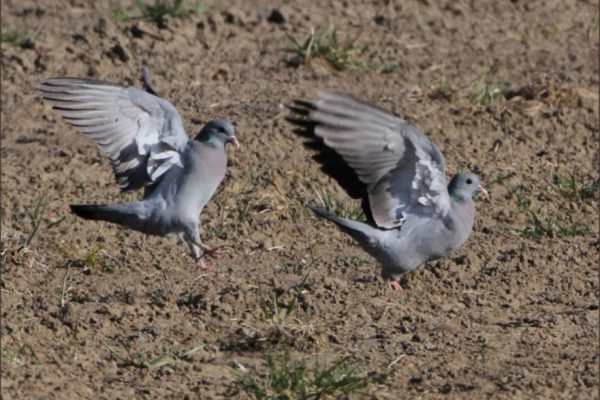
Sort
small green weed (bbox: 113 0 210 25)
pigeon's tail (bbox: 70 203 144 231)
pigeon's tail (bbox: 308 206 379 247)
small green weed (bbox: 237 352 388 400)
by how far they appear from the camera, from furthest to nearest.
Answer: small green weed (bbox: 113 0 210 25) < pigeon's tail (bbox: 70 203 144 231) < pigeon's tail (bbox: 308 206 379 247) < small green weed (bbox: 237 352 388 400)

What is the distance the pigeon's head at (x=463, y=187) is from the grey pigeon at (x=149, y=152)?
48.7 inches

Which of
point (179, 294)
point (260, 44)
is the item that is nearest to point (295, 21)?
point (260, 44)

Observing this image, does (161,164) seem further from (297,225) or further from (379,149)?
(379,149)

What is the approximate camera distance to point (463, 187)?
27.1 feet

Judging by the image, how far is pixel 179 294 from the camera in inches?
310

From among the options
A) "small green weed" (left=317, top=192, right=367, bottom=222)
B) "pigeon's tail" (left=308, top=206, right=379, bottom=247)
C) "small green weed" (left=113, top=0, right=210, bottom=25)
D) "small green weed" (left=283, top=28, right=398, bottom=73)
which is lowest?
"small green weed" (left=113, top=0, right=210, bottom=25)

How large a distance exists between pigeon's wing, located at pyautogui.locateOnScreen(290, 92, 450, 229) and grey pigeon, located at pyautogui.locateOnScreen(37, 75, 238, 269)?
0.74 meters

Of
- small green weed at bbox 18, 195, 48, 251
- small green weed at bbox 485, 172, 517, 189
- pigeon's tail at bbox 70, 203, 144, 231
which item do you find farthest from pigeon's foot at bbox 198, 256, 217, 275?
small green weed at bbox 485, 172, 517, 189

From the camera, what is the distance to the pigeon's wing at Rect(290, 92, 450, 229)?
25.5ft

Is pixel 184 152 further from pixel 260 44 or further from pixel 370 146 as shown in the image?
pixel 260 44

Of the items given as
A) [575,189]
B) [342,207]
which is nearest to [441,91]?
[575,189]

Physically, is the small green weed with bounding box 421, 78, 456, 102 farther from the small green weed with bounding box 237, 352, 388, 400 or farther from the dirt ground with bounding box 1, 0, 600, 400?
the small green weed with bounding box 237, 352, 388, 400

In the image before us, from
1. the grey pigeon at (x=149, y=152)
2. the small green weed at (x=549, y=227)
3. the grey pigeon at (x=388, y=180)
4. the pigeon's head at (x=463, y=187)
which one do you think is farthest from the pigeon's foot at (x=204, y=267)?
the small green weed at (x=549, y=227)

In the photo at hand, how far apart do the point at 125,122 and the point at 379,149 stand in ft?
4.80
